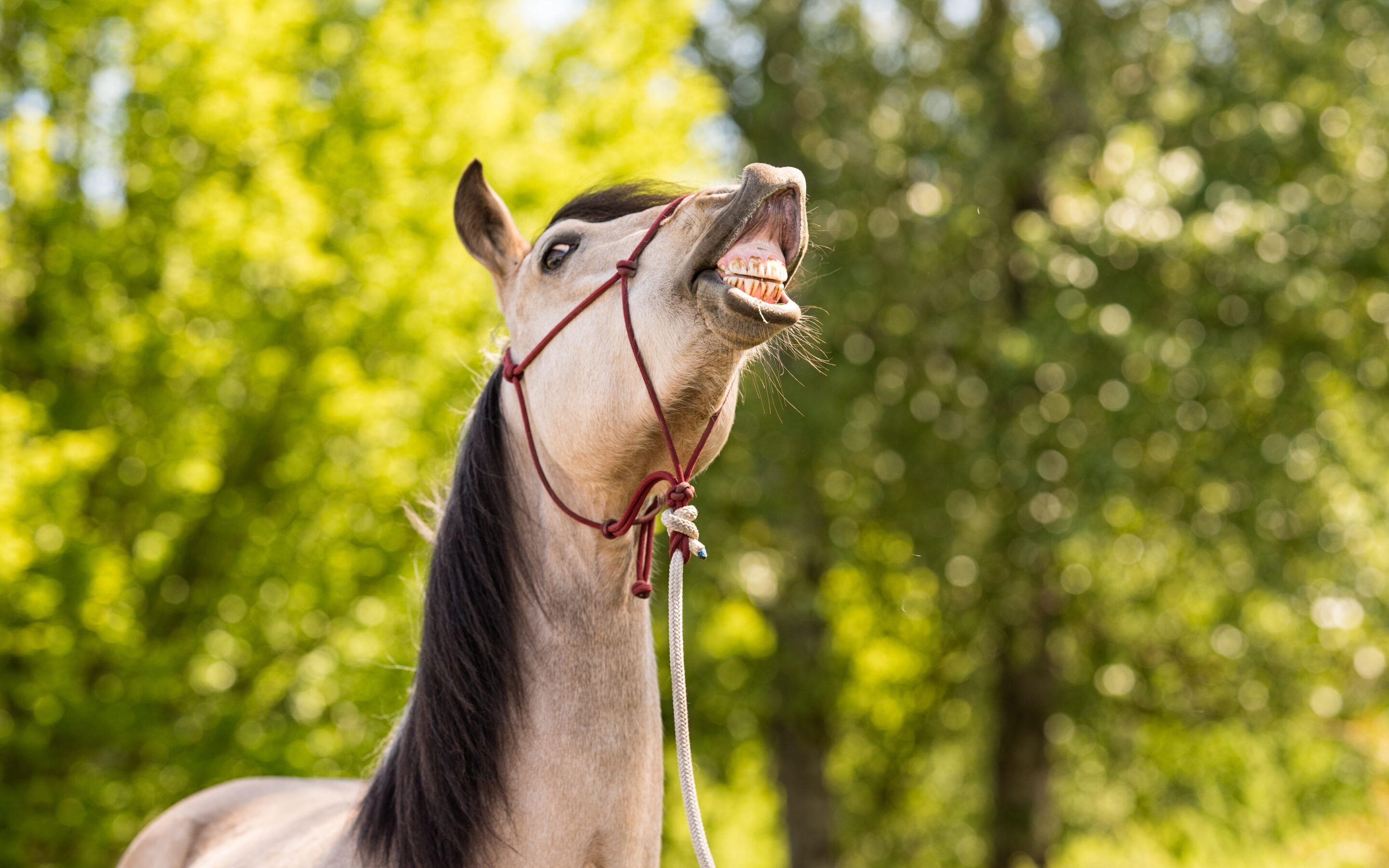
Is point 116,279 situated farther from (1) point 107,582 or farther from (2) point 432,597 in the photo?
(2) point 432,597

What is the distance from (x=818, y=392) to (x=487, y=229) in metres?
9.30

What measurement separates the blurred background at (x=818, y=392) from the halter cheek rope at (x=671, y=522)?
3626 millimetres

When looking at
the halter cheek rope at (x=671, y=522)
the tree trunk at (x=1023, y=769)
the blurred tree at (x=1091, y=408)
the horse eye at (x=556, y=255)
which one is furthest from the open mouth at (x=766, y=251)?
the tree trunk at (x=1023, y=769)

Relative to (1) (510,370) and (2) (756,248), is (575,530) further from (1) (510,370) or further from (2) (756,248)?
(2) (756,248)

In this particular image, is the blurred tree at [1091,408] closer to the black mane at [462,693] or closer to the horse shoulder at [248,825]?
the horse shoulder at [248,825]

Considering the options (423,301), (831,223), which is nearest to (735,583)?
(831,223)

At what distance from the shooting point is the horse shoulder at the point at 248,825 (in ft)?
9.84

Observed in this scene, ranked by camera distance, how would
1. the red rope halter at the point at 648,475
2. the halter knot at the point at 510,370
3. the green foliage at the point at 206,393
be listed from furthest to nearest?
the green foliage at the point at 206,393 < the halter knot at the point at 510,370 < the red rope halter at the point at 648,475

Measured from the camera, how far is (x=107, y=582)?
720 centimetres

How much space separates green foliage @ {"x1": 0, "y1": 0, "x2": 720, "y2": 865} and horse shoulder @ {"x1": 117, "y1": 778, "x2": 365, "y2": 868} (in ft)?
11.8

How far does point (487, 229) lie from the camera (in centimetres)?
255

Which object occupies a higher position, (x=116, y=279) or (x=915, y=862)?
(x=116, y=279)

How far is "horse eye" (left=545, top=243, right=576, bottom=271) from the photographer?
2.34 metres

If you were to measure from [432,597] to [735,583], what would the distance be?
993 centimetres
